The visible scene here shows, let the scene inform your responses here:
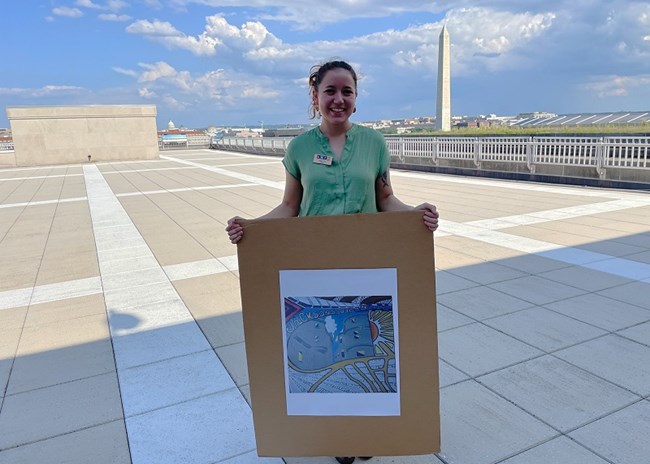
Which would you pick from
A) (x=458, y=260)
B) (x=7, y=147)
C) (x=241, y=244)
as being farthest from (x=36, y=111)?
(x=241, y=244)

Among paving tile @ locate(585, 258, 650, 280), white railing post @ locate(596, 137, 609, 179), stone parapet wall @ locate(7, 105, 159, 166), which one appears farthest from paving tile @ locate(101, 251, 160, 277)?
stone parapet wall @ locate(7, 105, 159, 166)

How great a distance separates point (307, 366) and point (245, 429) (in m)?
0.81

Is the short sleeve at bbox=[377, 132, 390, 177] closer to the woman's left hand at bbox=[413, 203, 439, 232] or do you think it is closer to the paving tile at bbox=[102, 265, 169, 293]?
the woman's left hand at bbox=[413, 203, 439, 232]

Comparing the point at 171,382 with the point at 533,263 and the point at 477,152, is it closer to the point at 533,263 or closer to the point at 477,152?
the point at 533,263

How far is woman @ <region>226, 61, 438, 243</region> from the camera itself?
190 centimetres

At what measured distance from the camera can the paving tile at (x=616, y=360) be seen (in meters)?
2.77

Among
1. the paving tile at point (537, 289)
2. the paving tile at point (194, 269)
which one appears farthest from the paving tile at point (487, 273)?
the paving tile at point (194, 269)

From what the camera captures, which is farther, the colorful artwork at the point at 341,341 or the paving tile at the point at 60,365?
the paving tile at the point at 60,365

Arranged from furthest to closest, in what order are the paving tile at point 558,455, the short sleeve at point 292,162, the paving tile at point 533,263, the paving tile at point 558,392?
the paving tile at point 533,263 < the paving tile at point 558,392 < the paving tile at point 558,455 < the short sleeve at point 292,162

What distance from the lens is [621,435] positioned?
90.4 inches

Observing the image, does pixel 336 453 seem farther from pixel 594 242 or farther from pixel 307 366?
pixel 594 242

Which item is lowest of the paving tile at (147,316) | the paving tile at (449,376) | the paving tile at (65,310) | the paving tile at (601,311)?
the paving tile at (449,376)

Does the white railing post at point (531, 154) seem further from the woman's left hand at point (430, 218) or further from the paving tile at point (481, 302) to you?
the woman's left hand at point (430, 218)

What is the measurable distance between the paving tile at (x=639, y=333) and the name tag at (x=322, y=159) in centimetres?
276
